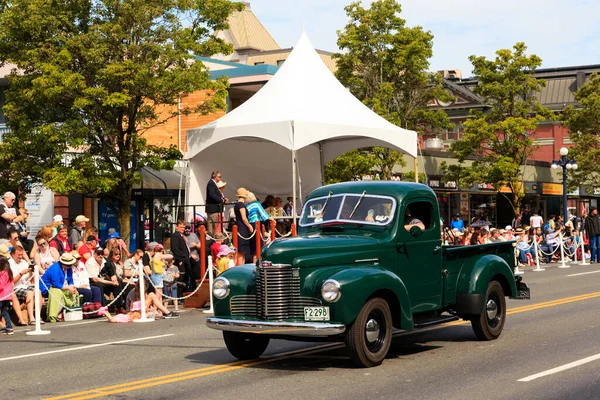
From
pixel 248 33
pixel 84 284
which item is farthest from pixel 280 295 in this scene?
pixel 248 33

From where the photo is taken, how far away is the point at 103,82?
25484mm

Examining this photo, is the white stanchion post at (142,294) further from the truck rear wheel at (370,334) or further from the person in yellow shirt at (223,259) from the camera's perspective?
the truck rear wheel at (370,334)

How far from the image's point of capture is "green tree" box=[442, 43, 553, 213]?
1951 inches

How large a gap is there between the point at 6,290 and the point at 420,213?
7.35m

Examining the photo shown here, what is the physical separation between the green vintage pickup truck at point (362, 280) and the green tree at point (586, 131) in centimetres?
4441

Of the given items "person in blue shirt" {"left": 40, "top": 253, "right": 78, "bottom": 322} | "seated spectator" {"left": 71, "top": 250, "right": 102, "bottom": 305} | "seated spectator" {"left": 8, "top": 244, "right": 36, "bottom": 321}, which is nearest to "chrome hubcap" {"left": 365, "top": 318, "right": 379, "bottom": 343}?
"seated spectator" {"left": 8, "top": 244, "right": 36, "bottom": 321}

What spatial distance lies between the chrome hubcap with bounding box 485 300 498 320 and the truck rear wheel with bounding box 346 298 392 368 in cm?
248

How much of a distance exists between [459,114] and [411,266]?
62847 millimetres

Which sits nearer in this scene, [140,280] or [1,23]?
[140,280]

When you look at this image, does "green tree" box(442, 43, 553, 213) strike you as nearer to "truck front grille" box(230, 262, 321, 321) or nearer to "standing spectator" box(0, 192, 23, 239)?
"standing spectator" box(0, 192, 23, 239)

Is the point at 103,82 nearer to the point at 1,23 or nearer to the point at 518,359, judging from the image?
the point at 1,23

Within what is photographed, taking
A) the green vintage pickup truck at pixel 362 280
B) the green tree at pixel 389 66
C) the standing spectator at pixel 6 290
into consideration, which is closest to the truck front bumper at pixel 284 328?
the green vintage pickup truck at pixel 362 280

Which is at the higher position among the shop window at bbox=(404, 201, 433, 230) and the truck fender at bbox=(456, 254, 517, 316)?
the shop window at bbox=(404, 201, 433, 230)

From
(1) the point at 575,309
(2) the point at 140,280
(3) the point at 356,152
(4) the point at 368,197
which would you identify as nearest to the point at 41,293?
(2) the point at 140,280
